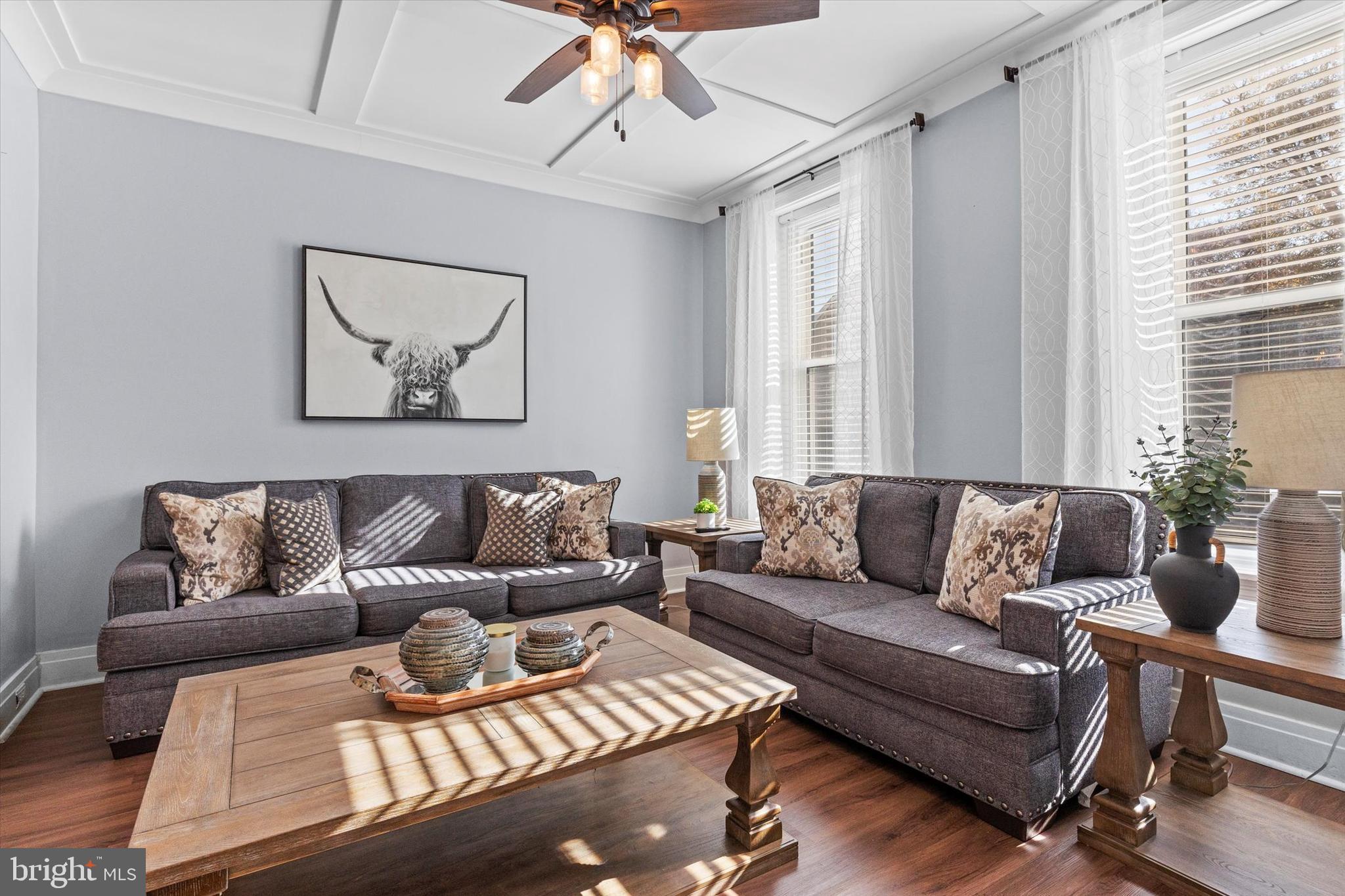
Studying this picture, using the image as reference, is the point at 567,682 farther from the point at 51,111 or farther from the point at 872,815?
the point at 51,111

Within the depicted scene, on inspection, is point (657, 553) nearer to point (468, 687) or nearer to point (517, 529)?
point (517, 529)

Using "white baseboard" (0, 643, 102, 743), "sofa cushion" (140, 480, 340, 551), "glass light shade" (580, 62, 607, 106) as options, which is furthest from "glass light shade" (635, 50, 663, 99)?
"white baseboard" (0, 643, 102, 743)

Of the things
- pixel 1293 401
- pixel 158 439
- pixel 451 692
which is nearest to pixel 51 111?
pixel 158 439

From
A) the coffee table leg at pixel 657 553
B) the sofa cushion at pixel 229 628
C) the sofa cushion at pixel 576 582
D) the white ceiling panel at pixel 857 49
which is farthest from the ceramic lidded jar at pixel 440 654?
the white ceiling panel at pixel 857 49

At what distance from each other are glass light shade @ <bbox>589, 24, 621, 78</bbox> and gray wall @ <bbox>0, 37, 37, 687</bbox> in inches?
93.0

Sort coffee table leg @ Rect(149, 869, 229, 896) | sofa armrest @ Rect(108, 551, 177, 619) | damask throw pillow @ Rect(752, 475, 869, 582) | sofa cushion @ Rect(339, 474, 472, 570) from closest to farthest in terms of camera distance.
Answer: coffee table leg @ Rect(149, 869, 229, 896)
sofa armrest @ Rect(108, 551, 177, 619)
damask throw pillow @ Rect(752, 475, 869, 582)
sofa cushion @ Rect(339, 474, 472, 570)

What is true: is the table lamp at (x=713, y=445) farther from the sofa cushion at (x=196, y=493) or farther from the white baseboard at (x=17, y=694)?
the white baseboard at (x=17, y=694)

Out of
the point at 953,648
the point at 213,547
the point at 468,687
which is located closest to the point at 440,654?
the point at 468,687

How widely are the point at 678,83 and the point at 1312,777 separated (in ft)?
9.98

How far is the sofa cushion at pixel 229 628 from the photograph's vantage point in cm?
236

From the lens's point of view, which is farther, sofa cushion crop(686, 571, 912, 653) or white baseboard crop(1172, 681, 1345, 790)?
sofa cushion crop(686, 571, 912, 653)

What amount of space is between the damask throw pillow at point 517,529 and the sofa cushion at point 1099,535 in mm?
2144

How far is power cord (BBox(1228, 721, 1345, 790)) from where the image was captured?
6.89 ft

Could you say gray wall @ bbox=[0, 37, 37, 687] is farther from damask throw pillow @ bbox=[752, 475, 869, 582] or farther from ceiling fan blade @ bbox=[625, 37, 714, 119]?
damask throw pillow @ bbox=[752, 475, 869, 582]
